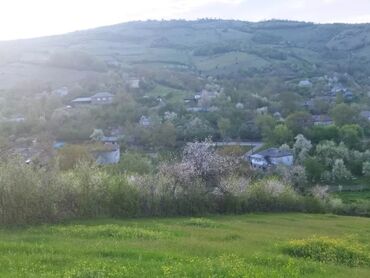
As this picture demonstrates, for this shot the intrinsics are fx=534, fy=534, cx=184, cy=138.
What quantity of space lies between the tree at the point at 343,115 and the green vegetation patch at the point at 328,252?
10896 centimetres

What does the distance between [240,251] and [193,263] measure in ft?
14.1

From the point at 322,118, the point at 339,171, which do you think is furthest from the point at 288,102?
the point at 339,171

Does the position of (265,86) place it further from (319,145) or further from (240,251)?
(240,251)

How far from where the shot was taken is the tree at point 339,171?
95250 mm

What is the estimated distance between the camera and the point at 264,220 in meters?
37.1

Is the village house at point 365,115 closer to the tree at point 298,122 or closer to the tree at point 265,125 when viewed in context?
the tree at point 298,122

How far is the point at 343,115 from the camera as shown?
4956 inches

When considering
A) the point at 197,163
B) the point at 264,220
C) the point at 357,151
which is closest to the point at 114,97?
the point at 357,151

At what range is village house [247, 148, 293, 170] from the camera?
103 metres

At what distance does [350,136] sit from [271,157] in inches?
703

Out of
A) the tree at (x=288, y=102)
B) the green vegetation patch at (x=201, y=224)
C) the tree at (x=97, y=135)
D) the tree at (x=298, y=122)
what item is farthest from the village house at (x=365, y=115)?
the green vegetation patch at (x=201, y=224)

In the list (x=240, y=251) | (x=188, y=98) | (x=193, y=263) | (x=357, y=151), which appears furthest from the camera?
(x=188, y=98)

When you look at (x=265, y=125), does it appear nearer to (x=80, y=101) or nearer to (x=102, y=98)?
(x=102, y=98)

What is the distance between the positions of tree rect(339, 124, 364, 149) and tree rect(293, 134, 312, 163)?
8179mm
